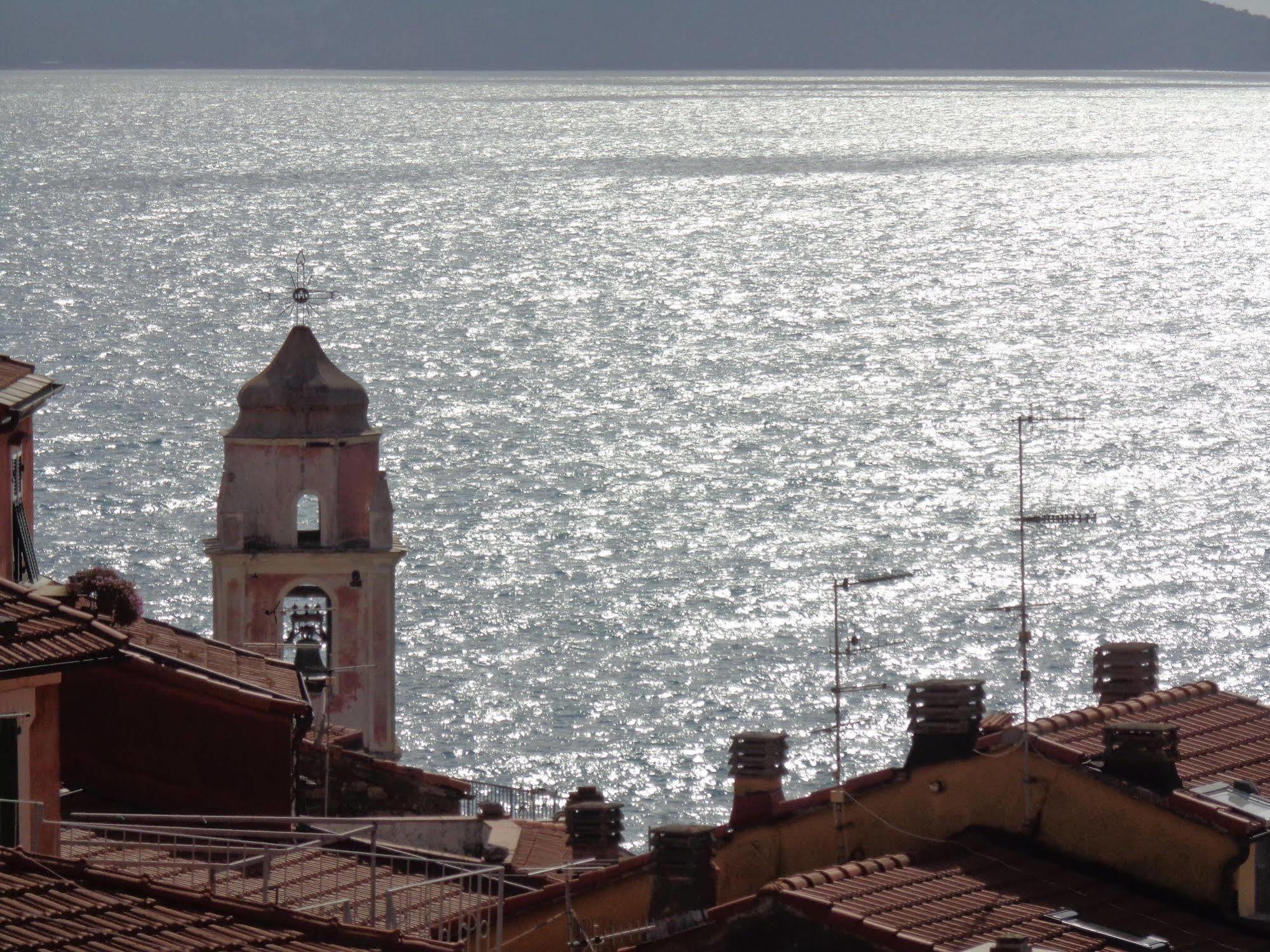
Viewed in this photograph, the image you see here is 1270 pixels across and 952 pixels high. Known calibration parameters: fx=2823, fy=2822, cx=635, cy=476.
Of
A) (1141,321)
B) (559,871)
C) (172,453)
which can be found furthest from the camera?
(1141,321)

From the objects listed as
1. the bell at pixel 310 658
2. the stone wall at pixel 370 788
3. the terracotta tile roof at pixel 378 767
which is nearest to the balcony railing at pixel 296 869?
the stone wall at pixel 370 788

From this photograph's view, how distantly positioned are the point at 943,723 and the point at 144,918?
7232 mm

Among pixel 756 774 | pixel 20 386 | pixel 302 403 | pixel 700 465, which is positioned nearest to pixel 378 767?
pixel 756 774

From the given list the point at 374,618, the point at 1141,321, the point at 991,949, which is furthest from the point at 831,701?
the point at 1141,321

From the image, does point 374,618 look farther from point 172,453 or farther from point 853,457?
point 853,457

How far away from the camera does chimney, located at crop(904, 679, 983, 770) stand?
17.8m

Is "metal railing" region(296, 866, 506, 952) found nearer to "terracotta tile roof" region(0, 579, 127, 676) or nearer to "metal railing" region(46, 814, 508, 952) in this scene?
"metal railing" region(46, 814, 508, 952)

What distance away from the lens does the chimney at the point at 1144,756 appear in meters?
16.6

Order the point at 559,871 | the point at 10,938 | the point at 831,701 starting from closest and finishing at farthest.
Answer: the point at 10,938 → the point at 559,871 → the point at 831,701

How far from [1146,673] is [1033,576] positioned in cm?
6077

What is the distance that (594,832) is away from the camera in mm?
21344

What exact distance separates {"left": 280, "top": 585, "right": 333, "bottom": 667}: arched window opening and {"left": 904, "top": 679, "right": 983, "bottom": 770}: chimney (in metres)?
12.2

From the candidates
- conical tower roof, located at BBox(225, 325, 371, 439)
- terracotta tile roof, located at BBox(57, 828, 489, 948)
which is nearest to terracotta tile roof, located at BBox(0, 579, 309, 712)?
terracotta tile roof, located at BBox(57, 828, 489, 948)

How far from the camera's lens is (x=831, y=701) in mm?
63531
